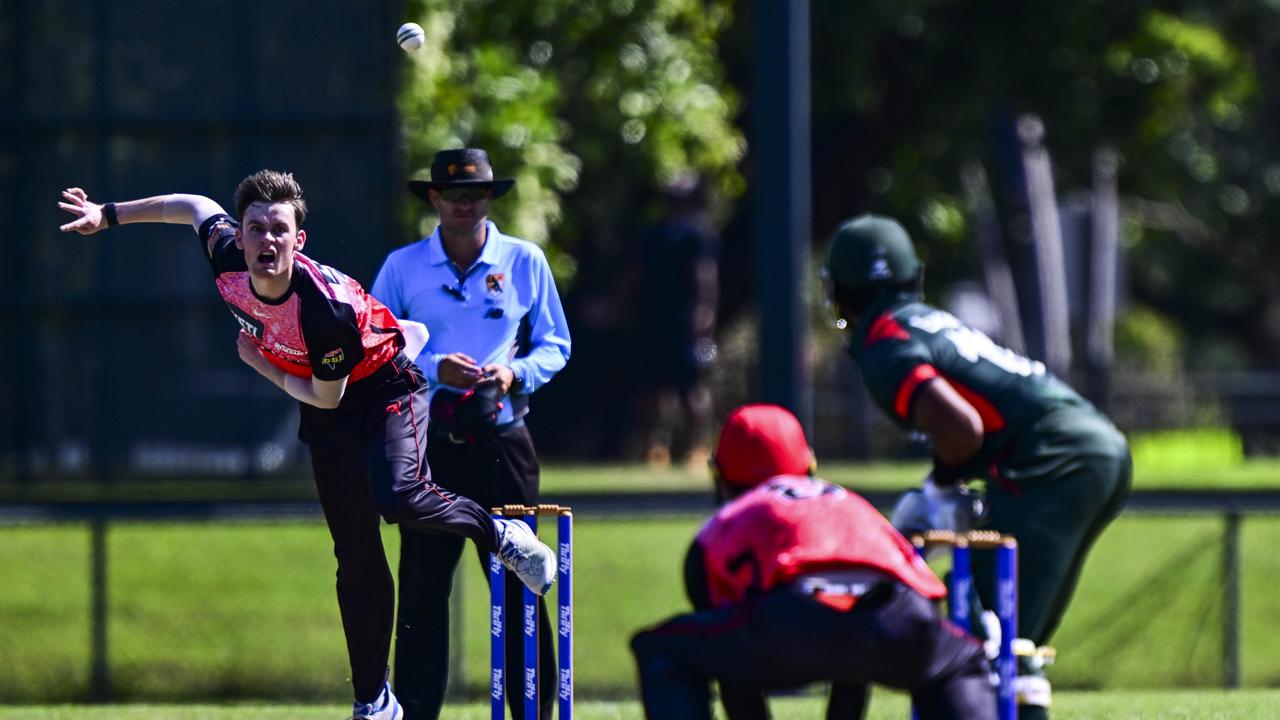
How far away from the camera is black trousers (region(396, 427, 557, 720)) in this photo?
779 centimetres

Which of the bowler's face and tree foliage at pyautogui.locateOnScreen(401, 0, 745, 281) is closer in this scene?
the bowler's face

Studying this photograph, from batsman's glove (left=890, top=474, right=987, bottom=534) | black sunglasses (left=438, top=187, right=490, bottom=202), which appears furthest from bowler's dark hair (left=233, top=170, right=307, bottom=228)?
batsman's glove (left=890, top=474, right=987, bottom=534)

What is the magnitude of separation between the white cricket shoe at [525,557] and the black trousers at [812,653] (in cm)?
133

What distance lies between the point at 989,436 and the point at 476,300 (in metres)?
2.12

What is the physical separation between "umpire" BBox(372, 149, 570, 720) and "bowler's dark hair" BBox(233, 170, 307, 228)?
2.58ft

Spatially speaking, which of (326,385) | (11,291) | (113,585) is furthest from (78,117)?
(326,385)

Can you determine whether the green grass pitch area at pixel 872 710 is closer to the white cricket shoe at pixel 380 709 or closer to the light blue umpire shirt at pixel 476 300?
the white cricket shoe at pixel 380 709

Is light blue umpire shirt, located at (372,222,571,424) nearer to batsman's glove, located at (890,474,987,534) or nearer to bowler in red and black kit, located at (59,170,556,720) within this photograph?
bowler in red and black kit, located at (59,170,556,720)

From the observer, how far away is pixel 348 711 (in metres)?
9.94

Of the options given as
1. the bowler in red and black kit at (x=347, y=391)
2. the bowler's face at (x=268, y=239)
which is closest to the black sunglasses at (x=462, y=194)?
the bowler in red and black kit at (x=347, y=391)

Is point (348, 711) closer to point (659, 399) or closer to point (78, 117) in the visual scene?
point (78, 117)

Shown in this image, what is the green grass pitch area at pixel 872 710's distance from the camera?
862 cm

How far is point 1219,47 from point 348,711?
702 inches

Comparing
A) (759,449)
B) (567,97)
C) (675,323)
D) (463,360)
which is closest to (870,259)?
(759,449)
